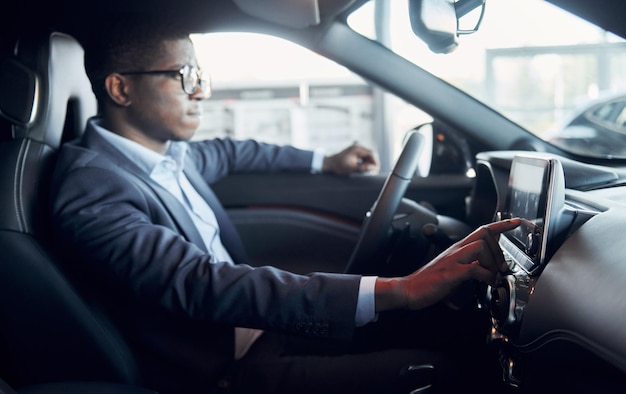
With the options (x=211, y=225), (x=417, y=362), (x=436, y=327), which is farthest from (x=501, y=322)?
(x=211, y=225)

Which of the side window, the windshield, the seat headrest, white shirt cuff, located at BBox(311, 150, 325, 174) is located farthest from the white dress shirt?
the side window

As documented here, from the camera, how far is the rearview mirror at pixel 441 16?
55.4 inches

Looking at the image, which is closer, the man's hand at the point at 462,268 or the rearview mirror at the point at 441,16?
the man's hand at the point at 462,268

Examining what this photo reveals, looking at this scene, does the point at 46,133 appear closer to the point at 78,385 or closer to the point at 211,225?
the point at 211,225

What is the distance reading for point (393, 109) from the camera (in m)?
5.67

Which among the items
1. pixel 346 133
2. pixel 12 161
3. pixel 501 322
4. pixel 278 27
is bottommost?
pixel 346 133

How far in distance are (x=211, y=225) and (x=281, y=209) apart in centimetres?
52

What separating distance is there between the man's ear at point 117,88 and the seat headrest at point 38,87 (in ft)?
0.33

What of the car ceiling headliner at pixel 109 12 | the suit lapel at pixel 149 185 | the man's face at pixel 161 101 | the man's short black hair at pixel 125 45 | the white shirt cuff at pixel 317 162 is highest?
the car ceiling headliner at pixel 109 12

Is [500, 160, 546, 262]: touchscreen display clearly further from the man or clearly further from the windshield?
the windshield

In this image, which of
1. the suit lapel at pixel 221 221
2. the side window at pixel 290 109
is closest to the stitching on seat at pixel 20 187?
the suit lapel at pixel 221 221

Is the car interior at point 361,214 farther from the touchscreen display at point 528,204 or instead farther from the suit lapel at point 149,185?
the suit lapel at point 149,185

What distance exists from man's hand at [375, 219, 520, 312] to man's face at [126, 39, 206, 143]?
2.88ft

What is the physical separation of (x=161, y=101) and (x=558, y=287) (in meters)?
1.16
